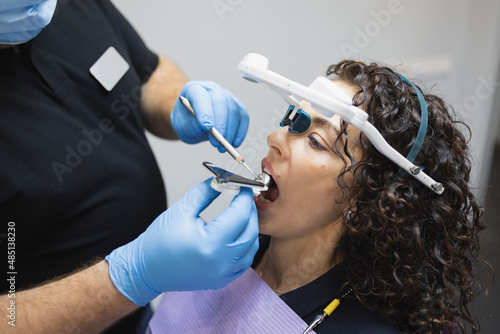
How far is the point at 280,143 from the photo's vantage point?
45.8 inches

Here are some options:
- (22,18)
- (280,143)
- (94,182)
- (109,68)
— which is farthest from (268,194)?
(22,18)

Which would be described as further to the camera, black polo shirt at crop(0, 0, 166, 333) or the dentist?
black polo shirt at crop(0, 0, 166, 333)

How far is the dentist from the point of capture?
1.01 meters

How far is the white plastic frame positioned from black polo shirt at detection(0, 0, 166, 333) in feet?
1.86

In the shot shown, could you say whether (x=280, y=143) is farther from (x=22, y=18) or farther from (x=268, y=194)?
(x=22, y=18)

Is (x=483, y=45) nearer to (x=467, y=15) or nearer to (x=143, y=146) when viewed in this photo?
(x=467, y=15)

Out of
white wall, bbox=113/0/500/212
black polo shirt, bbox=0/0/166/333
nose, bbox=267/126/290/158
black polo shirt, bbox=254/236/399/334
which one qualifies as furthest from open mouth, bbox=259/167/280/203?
white wall, bbox=113/0/500/212

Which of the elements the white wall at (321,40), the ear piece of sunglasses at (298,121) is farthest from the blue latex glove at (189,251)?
the white wall at (321,40)

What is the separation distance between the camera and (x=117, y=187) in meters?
1.33

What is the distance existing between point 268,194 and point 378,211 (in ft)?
1.07

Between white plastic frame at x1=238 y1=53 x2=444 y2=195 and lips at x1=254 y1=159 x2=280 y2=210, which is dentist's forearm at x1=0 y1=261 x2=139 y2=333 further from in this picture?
white plastic frame at x1=238 y1=53 x2=444 y2=195

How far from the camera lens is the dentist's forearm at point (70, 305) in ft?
3.26

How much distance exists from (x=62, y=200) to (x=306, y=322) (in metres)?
0.77

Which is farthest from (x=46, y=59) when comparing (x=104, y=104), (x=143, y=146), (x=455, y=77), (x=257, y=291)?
(x=455, y=77)
